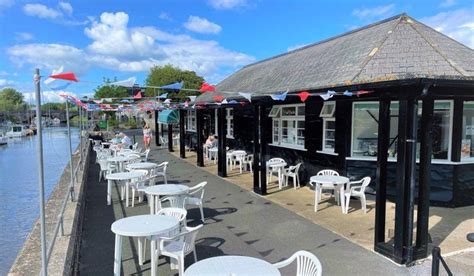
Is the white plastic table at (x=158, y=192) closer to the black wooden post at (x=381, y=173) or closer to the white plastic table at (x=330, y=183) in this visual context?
the white plastic table at (x=330, y=183)

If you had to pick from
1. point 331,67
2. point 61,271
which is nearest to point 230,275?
point 61,271

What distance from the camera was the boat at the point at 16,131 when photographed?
1992 inches

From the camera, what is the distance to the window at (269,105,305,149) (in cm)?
1033

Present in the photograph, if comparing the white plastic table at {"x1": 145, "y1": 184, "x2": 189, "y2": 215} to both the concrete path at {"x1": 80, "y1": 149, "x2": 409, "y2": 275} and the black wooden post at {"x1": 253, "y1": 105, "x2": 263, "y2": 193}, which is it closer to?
the concrete path at {"x1": 80, "y1": 149, "x2": 409, "y2": 275}

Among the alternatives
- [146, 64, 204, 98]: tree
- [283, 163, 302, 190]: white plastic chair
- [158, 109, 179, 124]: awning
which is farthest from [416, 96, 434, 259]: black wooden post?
[146, 64, 204, 98]: tree

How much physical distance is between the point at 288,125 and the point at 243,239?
5.91 metres

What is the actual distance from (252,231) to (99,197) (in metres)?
4.55

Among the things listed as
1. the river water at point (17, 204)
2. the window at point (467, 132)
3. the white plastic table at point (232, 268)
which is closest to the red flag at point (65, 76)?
the river water at point (17, 204)

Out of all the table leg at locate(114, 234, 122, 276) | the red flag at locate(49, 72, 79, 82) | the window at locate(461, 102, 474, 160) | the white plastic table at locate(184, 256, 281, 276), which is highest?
the red flag at locate(49, 72, 79, 82)

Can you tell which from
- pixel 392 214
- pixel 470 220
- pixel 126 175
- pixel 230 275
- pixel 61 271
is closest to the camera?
pixel 230 275

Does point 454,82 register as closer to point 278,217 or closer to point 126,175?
point 278,217

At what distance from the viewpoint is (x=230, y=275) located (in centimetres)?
294

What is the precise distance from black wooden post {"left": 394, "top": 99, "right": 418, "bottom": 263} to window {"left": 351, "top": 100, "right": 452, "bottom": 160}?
118 inches

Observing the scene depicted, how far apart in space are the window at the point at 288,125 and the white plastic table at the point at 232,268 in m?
7.24
